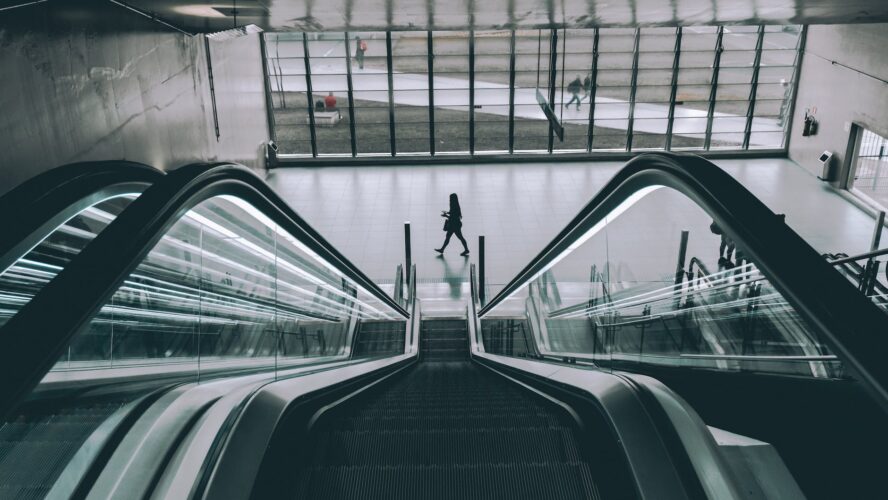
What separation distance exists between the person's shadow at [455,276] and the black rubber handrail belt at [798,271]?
8.51 metres

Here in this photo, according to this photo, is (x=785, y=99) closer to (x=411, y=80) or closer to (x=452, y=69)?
(x=452, y=69)

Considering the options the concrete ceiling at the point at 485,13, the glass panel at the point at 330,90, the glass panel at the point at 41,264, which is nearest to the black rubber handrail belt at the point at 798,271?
the glass panel at the point at 41,264

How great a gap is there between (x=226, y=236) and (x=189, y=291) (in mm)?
423

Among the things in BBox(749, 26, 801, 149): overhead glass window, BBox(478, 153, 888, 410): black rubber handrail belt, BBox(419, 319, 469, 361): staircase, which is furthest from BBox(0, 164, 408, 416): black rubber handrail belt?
BBox(749, 26, 801, 149): overhead glass window

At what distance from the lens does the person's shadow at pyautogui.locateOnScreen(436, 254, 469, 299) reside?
11.0 metres

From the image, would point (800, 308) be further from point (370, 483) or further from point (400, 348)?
point (400, 348)

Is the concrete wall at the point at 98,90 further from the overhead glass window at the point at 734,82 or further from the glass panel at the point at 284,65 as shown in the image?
the overhead glass window at the point at 734,82

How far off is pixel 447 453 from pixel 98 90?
16.4ft

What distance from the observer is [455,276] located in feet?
37.7

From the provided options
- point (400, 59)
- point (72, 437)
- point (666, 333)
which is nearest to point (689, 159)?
point (72, 437)

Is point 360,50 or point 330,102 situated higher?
point 360,50

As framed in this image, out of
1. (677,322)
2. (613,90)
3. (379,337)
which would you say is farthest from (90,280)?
(613,90)

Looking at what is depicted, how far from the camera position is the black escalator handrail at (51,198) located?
9.14ft

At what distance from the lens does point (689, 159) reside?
2.37 metres
